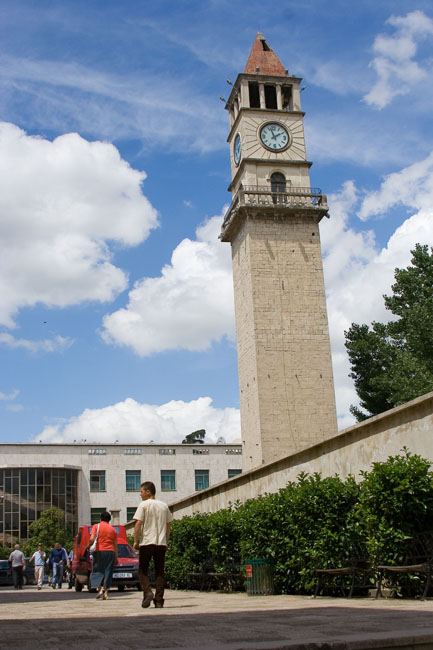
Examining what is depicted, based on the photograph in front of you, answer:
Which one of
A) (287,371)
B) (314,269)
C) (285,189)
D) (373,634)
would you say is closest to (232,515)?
(373,634)

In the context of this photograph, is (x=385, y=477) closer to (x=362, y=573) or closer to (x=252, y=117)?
(x=362, y=573)

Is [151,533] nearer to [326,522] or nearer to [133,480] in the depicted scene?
[326,522]

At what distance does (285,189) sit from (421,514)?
27.2 metres

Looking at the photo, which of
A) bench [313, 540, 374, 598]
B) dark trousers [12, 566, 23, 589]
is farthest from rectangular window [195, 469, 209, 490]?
bench [313, 540, 374, 598]

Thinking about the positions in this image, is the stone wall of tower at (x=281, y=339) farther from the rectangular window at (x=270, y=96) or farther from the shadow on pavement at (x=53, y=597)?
the shadow on pavement at (x=53, y=597)

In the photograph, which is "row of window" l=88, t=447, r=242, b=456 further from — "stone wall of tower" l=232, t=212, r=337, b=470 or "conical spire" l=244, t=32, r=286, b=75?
"conical spire" l=244, t=32, r=286, b=75

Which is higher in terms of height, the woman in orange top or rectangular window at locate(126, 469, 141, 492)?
rectangular window at locate(126, 469, 141, 492)

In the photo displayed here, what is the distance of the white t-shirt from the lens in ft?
29.5

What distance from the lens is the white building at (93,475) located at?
48.9 m

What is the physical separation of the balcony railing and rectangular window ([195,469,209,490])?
993 inches

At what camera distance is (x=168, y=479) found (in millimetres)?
53188

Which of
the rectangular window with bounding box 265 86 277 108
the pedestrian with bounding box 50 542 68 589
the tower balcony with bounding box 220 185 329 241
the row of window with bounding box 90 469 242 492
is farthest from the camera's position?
the row of window with bounding box 90 469 242 492

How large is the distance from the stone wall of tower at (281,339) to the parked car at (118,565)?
37.8 ft

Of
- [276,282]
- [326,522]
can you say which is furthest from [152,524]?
[276,282]
